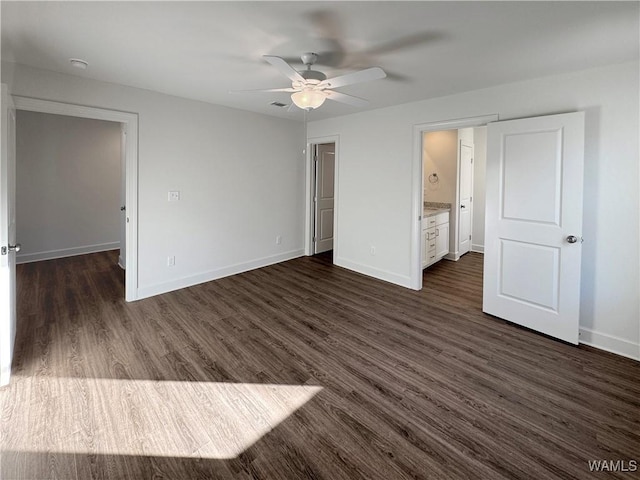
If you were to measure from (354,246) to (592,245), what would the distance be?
9.38 ft

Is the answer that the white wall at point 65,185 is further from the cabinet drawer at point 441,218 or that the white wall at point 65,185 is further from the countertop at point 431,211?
the cabinet drawer at point 441,218

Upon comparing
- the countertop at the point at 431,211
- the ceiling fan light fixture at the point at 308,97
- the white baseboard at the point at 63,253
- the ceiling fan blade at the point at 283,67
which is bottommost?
the white baseboard at the point at 63,253

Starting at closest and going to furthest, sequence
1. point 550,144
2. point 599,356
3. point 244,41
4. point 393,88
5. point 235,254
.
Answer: point 244,41, point 599,356, point 550,144, point 393,88, point 235,254

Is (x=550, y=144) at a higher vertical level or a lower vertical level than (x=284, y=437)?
higher

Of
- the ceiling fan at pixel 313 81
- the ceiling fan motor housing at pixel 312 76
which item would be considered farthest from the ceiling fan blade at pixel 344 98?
the ceiling fan motor housing at pixel 312 76

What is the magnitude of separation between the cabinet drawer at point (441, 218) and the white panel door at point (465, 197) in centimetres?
32

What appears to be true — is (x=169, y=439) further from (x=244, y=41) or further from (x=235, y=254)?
(x=235, y=254)

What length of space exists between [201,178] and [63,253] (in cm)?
344

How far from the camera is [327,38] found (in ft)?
7.24

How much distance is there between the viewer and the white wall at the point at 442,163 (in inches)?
217

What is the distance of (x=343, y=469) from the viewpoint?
1.55 m

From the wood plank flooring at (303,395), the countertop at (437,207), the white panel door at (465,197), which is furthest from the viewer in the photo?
the white panel door at (465,197)

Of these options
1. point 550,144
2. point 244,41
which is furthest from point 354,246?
point 244,41

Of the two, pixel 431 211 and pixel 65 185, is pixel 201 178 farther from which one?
pixel 431 211
